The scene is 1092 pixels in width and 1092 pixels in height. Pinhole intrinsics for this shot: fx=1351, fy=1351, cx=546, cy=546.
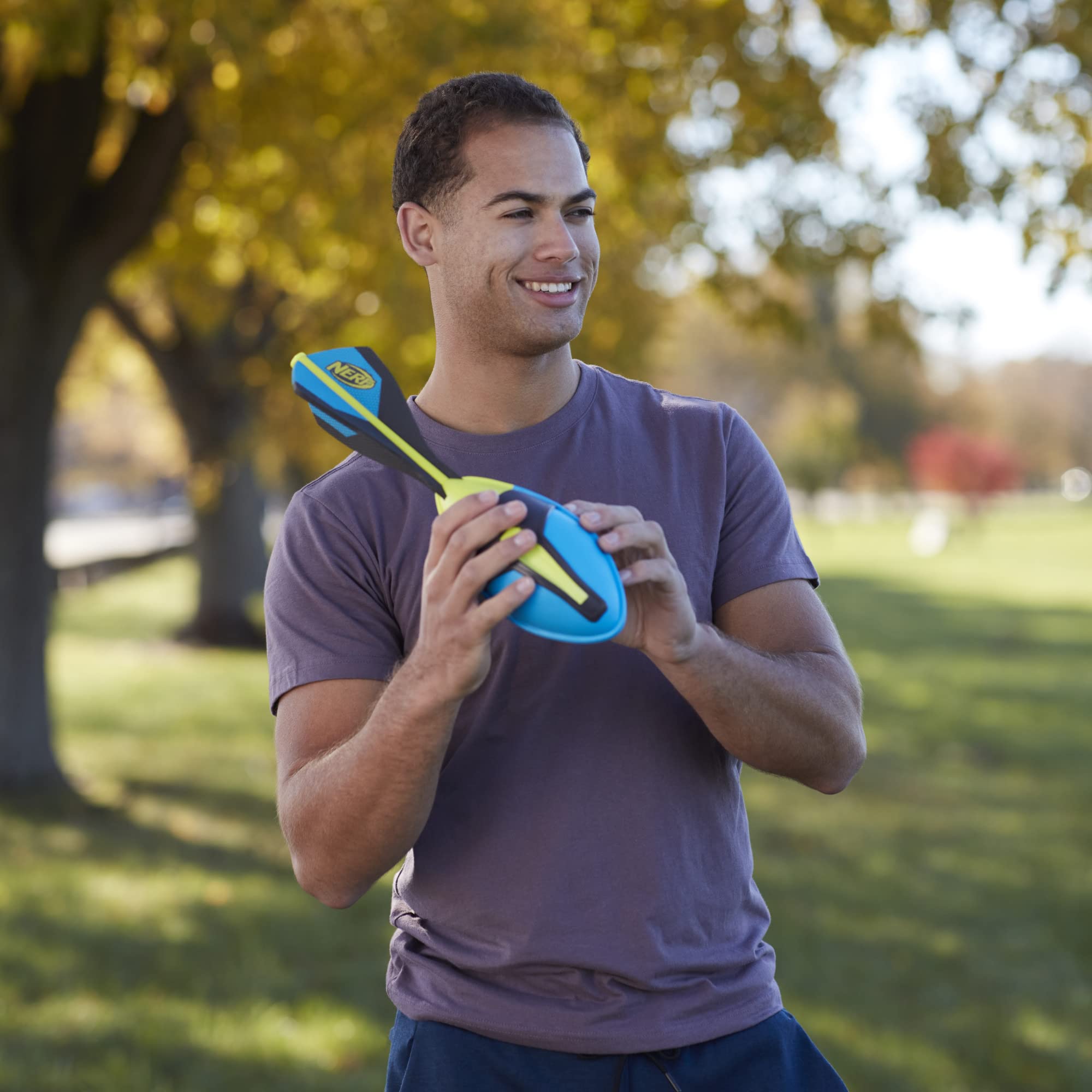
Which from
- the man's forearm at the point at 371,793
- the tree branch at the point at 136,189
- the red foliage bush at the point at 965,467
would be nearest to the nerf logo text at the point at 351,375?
the man's forearm at the point at 371,793

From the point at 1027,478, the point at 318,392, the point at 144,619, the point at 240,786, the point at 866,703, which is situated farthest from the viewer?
the point at 1027,478

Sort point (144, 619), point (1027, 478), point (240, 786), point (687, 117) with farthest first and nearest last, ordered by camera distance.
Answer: point (1027, 478)
point (144, 619)
point (240, 786)
point (687, 117)

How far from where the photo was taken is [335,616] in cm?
209

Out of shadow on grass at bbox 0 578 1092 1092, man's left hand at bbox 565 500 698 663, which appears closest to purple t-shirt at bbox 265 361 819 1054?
man's left hand at bbox 565 500 698 663

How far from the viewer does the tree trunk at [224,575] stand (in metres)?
18.1

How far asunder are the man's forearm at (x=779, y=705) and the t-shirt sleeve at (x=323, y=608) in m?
0.49

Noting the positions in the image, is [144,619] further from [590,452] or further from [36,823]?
[590,452]

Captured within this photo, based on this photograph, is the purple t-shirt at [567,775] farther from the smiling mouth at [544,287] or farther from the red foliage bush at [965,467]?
the red foliage bush at [965,467]

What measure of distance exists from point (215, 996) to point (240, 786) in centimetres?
435

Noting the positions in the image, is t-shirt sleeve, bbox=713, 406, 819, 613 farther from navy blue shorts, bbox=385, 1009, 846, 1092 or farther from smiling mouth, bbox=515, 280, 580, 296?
navy blue shorts, bbox=385, 1009, 846, 1092

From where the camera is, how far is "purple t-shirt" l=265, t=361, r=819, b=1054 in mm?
2025

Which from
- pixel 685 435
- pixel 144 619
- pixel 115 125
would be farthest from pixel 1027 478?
pixel 685 435

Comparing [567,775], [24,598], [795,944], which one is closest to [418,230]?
[567,775]

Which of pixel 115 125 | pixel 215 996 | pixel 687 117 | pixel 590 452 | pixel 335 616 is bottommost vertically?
pixel 215 996
